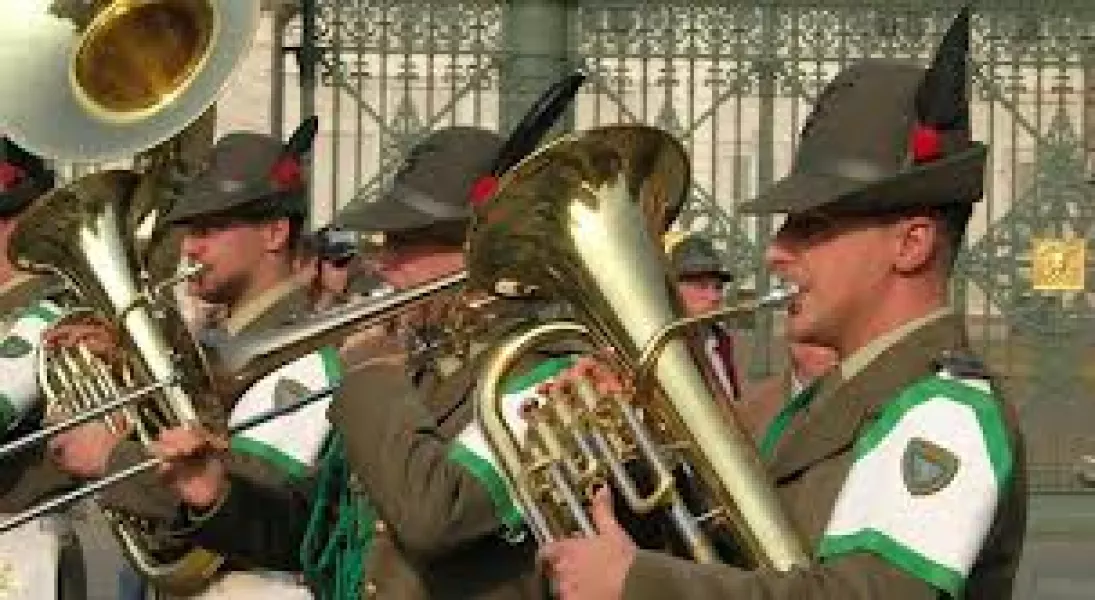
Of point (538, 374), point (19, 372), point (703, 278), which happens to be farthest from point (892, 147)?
point (703, 278)

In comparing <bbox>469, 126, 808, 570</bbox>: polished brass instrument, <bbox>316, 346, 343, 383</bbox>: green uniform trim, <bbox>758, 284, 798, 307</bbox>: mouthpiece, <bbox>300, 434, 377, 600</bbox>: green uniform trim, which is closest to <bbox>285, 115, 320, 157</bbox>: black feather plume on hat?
<bbox>316, 346, 343, 383</bbox>: green uniform trim

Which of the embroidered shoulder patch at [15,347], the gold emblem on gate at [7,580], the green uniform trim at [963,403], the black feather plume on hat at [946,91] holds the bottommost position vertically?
the gold emblem on gate at [7,580]

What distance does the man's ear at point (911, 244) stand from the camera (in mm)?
3590

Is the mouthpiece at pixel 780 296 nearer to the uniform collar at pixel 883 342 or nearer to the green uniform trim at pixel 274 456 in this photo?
the uniform collar at pixel 883 342

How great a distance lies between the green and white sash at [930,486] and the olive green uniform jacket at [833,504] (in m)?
0.02

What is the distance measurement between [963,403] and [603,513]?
0.52 meters

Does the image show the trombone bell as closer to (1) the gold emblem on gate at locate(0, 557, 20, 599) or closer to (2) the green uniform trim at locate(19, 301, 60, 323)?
(2) the green uniform trim at locate(19, 301, 60, 323)

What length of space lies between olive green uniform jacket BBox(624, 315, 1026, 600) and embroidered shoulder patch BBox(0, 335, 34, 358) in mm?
2717

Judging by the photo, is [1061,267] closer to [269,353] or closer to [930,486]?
[269,353]

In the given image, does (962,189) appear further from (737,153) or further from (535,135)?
(737,153)

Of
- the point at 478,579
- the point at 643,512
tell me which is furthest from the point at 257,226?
the point at 643,512

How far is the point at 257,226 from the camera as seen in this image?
18.9 feet

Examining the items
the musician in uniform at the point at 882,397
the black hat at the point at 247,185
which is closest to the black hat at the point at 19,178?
the black hat at the point at 247,185

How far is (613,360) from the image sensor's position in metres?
3.70
